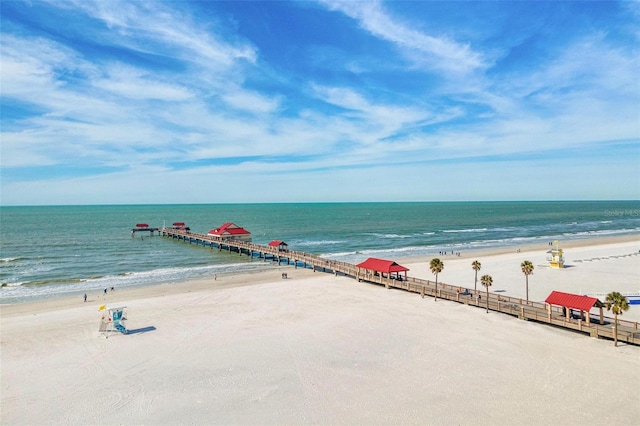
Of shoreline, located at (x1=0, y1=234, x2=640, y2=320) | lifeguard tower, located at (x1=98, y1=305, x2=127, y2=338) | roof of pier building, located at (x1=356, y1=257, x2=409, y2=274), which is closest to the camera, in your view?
lifeguard tower, located at (x1=98, y1=305, x2=127, y2=338)

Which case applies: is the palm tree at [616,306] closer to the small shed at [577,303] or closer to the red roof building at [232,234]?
the small shed at [577,303]

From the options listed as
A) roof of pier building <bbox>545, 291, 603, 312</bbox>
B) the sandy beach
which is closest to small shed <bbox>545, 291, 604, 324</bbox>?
roof of pier building <bbox>545, 291, 603, 312</bbox>

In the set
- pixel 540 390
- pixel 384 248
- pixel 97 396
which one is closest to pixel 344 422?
pixel 540 390

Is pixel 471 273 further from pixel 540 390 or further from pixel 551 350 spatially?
pixel 540 390

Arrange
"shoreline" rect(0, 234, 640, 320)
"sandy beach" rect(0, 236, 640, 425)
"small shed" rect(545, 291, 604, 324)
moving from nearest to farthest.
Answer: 1. "sandy beach" rect(0, 236, 640, 425)
2. "small shed" rect(545, 291, 604, 324)
3. "shoreline" rect(0, 234, 640, 320)

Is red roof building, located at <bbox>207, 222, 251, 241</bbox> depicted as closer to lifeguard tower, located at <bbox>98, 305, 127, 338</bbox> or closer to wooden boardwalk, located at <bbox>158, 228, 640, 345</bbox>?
wooden boardwalk, located at <bbox>158, 228, 640, 345</bbox>

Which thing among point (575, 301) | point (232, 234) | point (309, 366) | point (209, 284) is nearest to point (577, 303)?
point (575, 301)
